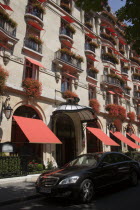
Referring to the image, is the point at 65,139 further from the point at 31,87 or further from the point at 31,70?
the point at 31,70

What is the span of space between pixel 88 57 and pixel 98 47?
Result: 2.94 metres

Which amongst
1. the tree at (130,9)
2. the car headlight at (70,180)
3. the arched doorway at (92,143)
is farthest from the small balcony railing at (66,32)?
the car headlight at (70,180)

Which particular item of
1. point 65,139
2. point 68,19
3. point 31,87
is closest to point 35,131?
point 31,87

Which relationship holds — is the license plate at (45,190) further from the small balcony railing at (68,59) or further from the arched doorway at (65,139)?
the small balcony railing at (68,59)

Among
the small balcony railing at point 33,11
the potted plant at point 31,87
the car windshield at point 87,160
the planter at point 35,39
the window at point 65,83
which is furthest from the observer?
the window at point 65,83

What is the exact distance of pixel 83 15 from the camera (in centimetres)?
2095

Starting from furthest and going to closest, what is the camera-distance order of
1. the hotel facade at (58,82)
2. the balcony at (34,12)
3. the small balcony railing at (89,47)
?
the small balcony railing at (89,47), the balcony at (34,12), the hotel facade at (58,82)

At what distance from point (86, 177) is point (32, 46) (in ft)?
38.2

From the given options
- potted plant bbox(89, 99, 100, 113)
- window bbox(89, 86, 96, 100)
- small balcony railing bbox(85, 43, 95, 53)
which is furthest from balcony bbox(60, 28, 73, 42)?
potted plant bbox(89, 99, 100, 113)

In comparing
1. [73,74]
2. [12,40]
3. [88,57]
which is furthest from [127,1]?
[88,57]

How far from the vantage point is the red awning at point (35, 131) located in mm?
10526

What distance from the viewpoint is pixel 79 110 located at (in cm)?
1316

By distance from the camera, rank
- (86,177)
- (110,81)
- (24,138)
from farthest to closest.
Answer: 1. (110,81)
2. (24,138)
3. (86,177)

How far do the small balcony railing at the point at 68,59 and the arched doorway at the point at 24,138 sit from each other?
18.0 feet
